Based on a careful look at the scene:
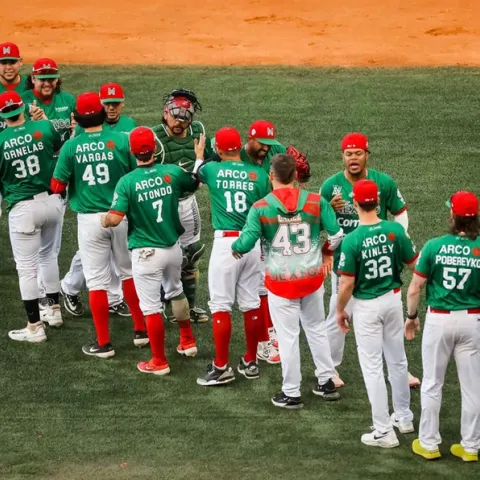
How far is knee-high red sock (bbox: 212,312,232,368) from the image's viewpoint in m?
8.90

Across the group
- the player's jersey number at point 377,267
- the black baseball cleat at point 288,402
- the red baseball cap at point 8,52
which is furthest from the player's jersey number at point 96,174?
the player's jersey number at point 377,267

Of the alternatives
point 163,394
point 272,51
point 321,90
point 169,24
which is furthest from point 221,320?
point 169,24

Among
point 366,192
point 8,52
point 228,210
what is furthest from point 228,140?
point 8,52

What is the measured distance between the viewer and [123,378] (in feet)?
30.1

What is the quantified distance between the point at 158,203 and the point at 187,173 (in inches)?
12.7

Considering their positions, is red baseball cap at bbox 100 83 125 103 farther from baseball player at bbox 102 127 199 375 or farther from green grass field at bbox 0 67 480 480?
green grass field at bbox 0 67 480 480

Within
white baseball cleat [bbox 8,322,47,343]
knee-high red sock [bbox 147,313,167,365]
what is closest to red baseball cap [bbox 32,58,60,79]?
white baseball cleat [bbox 8,322,47,343]

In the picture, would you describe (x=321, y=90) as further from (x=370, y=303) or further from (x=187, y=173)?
(x=370, y=303)

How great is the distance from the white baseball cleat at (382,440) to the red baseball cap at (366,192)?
1571 mm

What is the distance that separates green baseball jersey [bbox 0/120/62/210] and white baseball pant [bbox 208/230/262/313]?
5.69 feet

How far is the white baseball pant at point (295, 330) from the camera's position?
841 cm

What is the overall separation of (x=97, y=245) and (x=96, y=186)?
0.48 metres

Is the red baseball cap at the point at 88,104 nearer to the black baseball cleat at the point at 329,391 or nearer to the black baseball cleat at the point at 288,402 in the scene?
the black baseball cleat at the point at 288,402

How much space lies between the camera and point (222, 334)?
8.93 m
